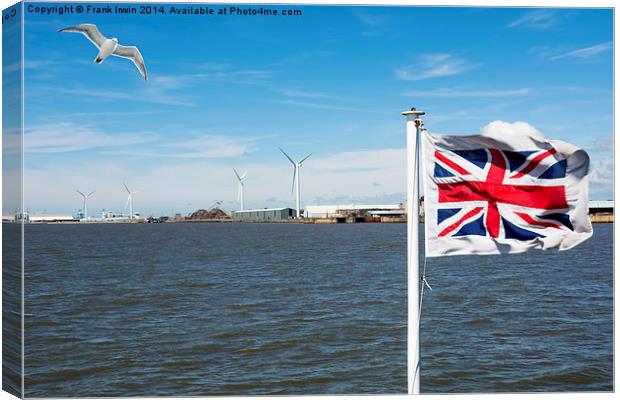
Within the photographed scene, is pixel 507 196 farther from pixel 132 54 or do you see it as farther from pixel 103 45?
pixel 132 54

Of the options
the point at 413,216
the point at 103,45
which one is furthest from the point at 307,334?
the point at 413,216

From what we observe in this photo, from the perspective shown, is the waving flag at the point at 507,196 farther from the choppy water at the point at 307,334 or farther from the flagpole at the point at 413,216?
the choppy water at the point at 307,334

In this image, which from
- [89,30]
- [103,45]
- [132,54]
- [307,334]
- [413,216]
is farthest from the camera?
[307,334]

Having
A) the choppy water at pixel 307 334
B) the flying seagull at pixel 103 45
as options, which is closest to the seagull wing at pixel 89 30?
the flying seagull at pixel 103 45

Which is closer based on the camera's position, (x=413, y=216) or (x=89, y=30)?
(x=413, y=216)

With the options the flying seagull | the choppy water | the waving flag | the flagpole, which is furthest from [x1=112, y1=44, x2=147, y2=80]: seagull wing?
the waving flag

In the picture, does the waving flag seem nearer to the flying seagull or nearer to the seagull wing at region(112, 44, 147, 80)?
the flying seagull

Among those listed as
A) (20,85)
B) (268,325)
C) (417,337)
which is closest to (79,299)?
(268,325)
